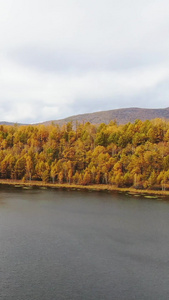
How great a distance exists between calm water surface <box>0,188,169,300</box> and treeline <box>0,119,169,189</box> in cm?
3788

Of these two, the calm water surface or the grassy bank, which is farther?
the grassy bank

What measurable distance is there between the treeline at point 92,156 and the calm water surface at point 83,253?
37.9m

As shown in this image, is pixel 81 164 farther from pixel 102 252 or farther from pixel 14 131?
pixel 102 252

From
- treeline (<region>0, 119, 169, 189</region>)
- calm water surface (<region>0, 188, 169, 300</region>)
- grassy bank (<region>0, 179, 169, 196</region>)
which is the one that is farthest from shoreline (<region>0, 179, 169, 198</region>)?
calm water surface (<region>0, 188, 169, 300</region>)

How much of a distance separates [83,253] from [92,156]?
79076 mm

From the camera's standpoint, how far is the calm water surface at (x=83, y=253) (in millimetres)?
22672

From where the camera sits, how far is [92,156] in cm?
10938

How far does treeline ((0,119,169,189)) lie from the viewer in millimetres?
93562

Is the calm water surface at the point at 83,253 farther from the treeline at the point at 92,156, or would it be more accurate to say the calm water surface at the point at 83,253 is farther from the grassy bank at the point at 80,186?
the treeline at the point at 92,156

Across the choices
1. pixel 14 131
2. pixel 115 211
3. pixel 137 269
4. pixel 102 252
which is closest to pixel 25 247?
pixel 102 252

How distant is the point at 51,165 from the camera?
106000 mm

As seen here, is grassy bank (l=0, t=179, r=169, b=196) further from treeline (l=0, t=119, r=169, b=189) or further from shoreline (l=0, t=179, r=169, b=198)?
A: treeline (l=0, t=119, r=169, b=189)

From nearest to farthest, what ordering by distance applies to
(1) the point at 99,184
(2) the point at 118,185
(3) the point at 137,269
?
1. (3) the point at 137,269
2. (2) the point at 118,185
3. (1) the point at 99,184

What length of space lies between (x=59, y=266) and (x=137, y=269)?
28.4 ft
